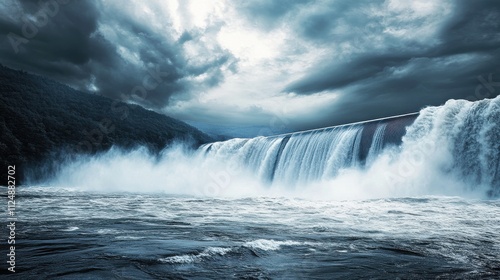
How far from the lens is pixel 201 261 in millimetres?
3719

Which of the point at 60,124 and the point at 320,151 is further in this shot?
the point at 60,124

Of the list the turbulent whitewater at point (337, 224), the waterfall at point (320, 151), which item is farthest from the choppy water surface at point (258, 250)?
the waterfall at point (320, 151)

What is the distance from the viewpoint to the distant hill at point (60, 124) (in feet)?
147

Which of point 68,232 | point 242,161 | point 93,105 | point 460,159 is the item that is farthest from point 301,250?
point 93,105

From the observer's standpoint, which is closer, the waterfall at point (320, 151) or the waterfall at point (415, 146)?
the waterfall at point (415, 146)

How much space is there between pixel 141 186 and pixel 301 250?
3238cm

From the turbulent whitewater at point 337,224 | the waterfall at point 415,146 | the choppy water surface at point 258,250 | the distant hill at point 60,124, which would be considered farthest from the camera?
the distant hill at point 60,124

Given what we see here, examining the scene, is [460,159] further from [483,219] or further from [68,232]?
[68,232]

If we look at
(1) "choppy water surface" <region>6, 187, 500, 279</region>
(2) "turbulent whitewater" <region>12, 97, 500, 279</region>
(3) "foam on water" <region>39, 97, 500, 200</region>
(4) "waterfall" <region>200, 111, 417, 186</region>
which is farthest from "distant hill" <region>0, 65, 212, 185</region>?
(1) "choppy water surface" <region>6, 187, 500, 279</region>

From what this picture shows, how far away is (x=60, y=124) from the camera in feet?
172

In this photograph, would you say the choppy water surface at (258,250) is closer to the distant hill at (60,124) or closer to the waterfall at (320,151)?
the waterfall at (320,151)

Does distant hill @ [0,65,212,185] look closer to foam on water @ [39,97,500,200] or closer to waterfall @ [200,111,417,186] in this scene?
foam on water @ [39,97,500,200]

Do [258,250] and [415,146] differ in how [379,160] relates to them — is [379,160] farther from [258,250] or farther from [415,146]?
[258,250]

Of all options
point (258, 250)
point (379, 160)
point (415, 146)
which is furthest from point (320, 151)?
point (258, 250)
